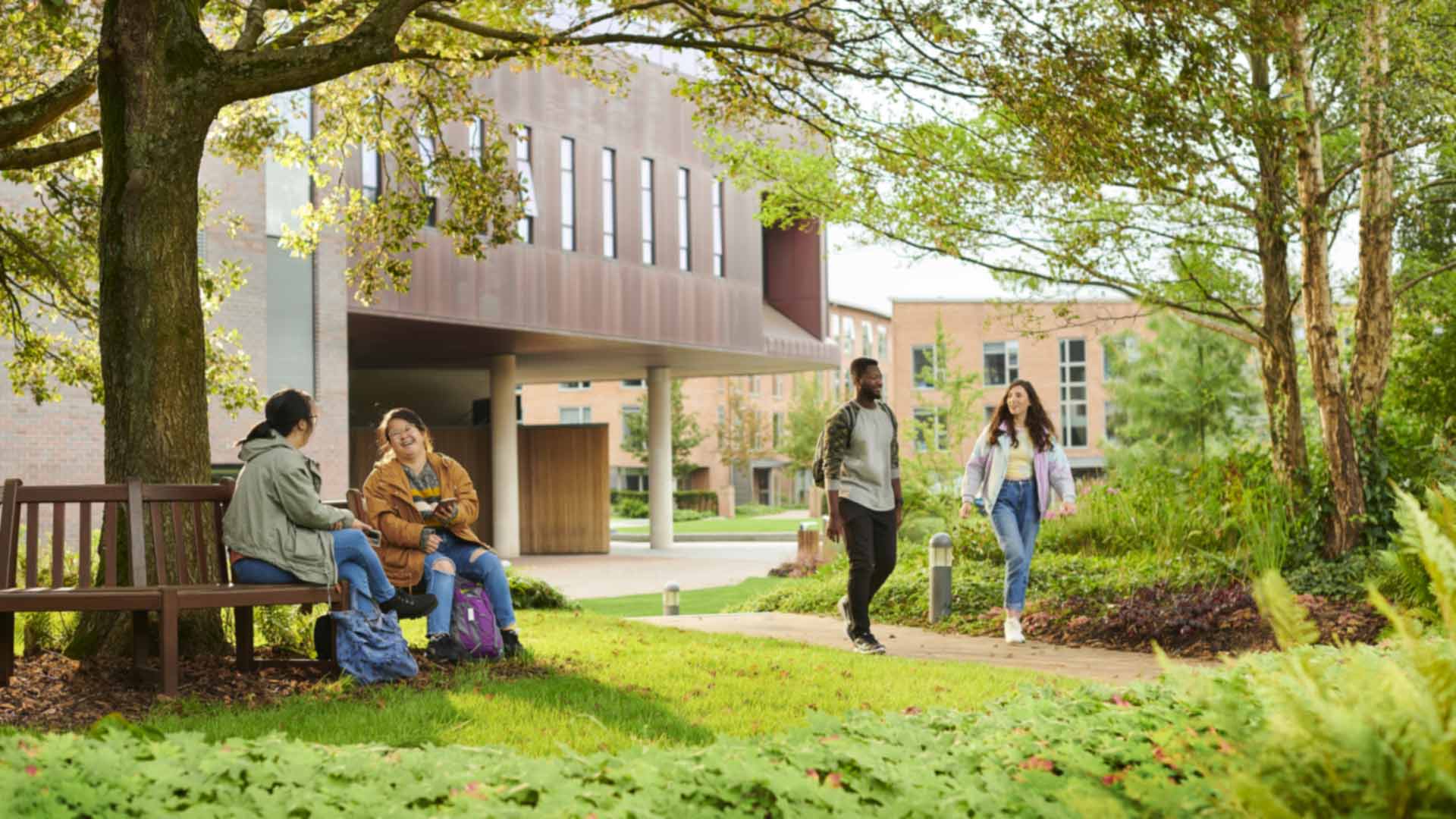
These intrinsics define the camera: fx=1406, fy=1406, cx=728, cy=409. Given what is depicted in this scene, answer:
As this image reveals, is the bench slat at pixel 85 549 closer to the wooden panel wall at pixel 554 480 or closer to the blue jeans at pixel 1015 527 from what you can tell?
the blue jeans at pixel 1015 527

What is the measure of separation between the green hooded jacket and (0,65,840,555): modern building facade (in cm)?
1493

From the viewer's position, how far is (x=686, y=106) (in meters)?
34.7

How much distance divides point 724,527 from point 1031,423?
39340mm

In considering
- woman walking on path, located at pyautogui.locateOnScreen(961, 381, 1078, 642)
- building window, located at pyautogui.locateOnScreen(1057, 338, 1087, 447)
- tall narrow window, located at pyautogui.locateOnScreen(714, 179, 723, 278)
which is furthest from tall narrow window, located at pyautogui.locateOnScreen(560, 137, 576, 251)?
building window, located at pyautogui.locateOnScreen(1057, 338, 1087, 447)

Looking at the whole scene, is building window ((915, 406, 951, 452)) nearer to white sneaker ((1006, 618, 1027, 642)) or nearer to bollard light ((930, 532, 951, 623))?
bollard light ((930, 532, 951, 623))

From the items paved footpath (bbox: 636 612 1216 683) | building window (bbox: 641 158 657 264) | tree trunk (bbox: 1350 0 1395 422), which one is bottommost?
paved footpath (bbox: 636 612 1216 683)

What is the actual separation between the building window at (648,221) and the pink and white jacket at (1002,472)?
22298 millimetres

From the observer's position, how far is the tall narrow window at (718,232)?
114 feet

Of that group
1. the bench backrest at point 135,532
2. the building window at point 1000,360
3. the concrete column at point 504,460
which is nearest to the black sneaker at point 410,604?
the bench backrest at point 135,532

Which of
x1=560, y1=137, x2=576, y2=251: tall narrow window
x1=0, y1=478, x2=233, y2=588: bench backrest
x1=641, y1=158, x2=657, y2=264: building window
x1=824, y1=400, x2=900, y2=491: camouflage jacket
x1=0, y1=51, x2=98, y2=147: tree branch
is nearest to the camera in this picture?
x1=0, y1=478, x2=233, y2=588: bench backrest

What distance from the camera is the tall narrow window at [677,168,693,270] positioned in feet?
110

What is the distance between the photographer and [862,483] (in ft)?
31.7

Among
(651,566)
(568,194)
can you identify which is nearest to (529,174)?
(568,194)

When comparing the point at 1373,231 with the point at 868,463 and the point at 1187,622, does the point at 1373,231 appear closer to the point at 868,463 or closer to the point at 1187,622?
the point at 1187,622
